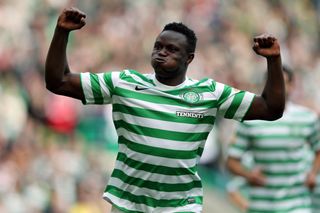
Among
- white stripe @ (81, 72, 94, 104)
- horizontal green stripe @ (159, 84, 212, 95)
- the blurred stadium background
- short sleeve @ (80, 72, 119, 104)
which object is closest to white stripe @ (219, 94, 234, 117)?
horizontal green stripe @ (159, 84, 212, 95)

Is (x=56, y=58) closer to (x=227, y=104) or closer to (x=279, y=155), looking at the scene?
(x=227, y=104)

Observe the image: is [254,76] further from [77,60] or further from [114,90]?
[114,90]

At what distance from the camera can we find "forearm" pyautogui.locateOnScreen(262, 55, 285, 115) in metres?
7.24

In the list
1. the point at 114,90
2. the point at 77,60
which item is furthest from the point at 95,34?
the point at 114,90

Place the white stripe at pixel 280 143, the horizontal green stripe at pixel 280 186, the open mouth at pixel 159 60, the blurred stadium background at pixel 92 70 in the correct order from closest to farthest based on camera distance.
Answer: the open mouth at pixel 159 60, the white stripe at pixel 280 143, the horizontal green stripe at pixel 280 186, the blurred stadium background at pixel 92 70

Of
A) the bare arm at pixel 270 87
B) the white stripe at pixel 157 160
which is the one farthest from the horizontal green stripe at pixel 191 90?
the white stripe at pixel 157 160

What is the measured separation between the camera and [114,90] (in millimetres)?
7402

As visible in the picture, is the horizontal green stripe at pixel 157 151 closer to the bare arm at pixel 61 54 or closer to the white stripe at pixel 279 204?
the bare arm at pixel 61 54

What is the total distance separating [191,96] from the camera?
293 inches

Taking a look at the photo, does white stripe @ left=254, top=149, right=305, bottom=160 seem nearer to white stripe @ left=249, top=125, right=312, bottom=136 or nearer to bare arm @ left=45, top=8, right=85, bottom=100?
white stripe @ left=249, top=125, right=312, bottom=136

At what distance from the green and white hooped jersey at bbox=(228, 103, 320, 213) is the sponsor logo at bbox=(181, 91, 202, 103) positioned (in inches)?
107

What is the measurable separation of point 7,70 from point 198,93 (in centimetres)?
728

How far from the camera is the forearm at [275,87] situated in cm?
724

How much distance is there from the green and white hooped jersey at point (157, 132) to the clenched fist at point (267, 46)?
0.41 m
